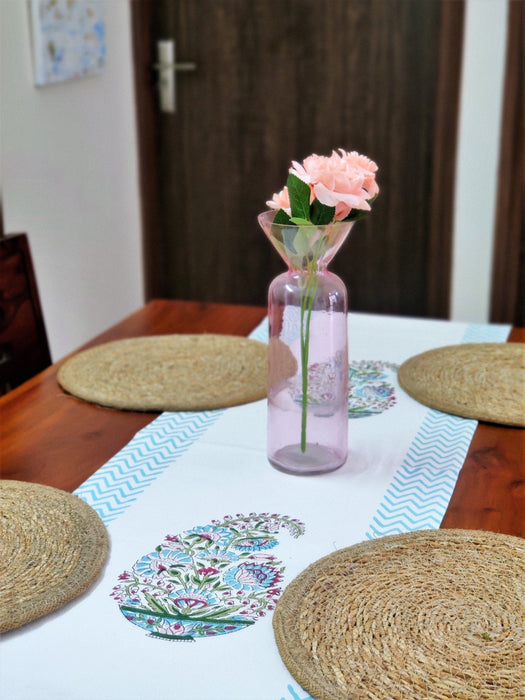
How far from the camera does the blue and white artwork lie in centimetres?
248

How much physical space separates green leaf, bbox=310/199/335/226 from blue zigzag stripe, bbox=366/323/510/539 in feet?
1.07

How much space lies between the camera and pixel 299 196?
3.36ft

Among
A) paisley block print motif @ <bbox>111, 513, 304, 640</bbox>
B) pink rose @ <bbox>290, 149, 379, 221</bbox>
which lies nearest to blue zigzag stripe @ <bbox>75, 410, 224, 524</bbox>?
paisley block print motif @ <bbox>111, 513, 304, 640</bbox>

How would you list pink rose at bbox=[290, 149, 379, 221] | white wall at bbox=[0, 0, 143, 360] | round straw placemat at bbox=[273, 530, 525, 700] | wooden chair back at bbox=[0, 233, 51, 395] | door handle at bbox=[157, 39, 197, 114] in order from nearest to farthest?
round straw placemat at bbox=[273, 530, 525, 700] < pink rose at bbox=[290, 149, 379, 221] < wooden chair back at bbox=[0, 233, 51, 395] < white wall at bbox=[0, 0, 143, 360] < door handle at bbox=[157, 39, 197, 114]

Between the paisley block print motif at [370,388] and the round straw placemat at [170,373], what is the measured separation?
14cm

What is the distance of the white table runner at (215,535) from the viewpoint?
0.75m

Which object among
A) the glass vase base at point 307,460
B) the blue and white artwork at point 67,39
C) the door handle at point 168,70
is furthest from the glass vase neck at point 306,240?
the door handle at point 168,70

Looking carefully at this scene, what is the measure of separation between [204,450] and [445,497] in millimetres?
321

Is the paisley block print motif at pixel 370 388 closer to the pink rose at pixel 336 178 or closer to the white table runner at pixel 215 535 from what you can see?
the white table runner at pixel 215 535

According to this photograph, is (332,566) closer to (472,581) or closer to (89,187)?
(472,581)

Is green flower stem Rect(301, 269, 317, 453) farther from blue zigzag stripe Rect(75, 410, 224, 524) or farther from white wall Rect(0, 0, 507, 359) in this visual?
white wall Rect(0, 0, 507, 359)

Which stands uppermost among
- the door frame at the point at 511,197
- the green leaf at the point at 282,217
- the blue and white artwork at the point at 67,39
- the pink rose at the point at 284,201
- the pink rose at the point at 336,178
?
the blue and white artwork at the point at 67,39

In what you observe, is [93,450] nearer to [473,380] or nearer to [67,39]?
[473,380]

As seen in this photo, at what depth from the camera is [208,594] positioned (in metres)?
0.86
